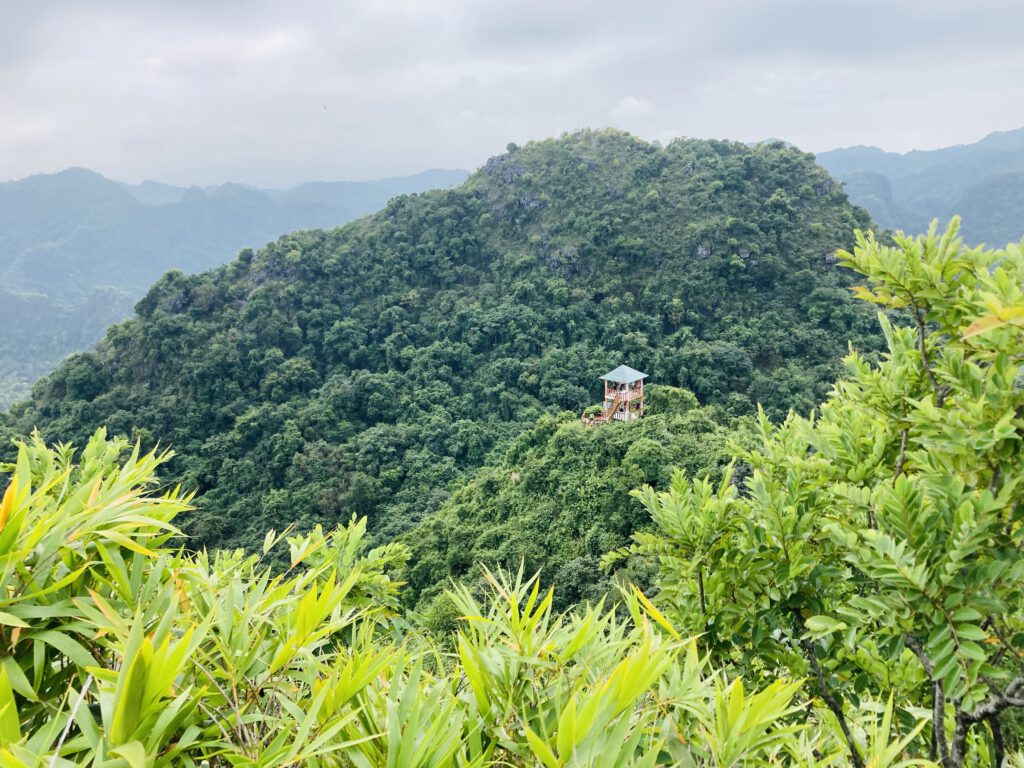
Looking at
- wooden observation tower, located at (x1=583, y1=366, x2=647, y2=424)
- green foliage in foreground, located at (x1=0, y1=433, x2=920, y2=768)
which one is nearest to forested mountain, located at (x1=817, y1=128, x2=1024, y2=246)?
wooden observation tower, located at (x1=583, y1=366, x2=647, y2=424)

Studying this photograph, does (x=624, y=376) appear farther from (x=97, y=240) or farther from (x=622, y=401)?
(x=97, y=240)

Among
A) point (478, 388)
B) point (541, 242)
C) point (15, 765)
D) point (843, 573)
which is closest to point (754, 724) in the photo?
point (843, 573)

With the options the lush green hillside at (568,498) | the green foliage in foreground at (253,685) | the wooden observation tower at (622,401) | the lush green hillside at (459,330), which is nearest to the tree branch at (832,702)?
the green foliage in foreground at (253,685)

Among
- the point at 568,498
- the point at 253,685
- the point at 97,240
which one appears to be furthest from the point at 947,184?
the point at 97,240

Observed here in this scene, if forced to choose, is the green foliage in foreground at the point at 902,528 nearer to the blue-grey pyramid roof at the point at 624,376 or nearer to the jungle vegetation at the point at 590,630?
the jungle vegetation at the point at 590,630

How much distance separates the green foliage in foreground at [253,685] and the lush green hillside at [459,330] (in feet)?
47.1

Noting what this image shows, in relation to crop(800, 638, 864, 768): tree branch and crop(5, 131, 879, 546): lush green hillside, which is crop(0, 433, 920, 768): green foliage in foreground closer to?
crop(800, 638, 864, 768): tree branch

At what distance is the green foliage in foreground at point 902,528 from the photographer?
1.17m

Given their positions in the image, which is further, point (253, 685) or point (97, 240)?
point (97, 240)

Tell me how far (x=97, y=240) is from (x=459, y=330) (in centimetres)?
14155

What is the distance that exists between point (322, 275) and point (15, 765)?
2670 cm

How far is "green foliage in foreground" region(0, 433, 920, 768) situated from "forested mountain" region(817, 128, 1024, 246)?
35635 mm

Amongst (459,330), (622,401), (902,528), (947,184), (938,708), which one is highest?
(947,184)

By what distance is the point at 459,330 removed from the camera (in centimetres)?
2342
